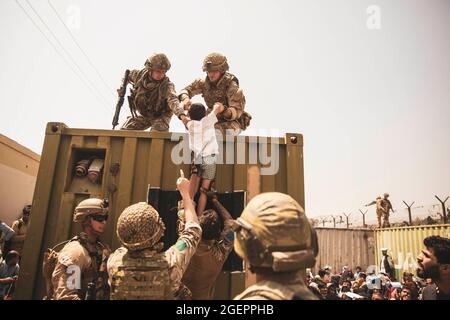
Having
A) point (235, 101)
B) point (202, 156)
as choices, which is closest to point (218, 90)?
point (235, 101)

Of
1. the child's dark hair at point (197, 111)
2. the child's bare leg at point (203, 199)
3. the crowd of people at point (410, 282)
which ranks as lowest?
the crowd of people at point (410, 282)

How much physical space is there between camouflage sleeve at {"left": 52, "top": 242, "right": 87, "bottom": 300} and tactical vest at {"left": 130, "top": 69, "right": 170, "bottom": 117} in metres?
1.93

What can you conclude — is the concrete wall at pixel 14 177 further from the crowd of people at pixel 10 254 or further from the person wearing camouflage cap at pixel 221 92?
the person wearing camouflage cap at pixel 221 92

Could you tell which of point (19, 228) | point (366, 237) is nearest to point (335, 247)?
point (366, 237)

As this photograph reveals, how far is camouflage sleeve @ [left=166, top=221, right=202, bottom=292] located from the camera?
1.84 metres

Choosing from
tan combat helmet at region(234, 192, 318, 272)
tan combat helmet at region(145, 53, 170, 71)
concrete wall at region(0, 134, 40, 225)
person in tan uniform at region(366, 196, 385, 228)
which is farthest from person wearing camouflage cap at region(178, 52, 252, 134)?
person in tan uniform at region(366, 196, 385, 228)

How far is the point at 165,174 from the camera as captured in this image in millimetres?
2760

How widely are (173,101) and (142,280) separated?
2194 mm

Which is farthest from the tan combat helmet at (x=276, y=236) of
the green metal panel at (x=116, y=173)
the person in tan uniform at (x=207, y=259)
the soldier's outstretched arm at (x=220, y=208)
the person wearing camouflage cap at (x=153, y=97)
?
the person wearing camouflage cap at (x=153, y=97)

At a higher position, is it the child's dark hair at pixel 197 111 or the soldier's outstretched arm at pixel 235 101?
the soldier's outstretched arm at pixel 235 101

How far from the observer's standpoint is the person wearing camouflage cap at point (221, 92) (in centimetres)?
337

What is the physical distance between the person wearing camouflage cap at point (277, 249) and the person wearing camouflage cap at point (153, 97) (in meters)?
2.27

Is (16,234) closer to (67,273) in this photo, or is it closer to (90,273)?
(90,273)
